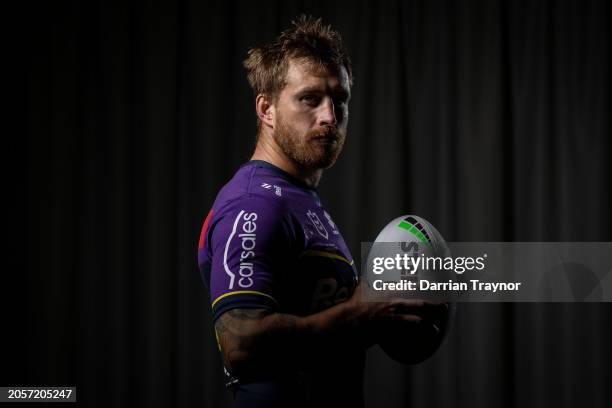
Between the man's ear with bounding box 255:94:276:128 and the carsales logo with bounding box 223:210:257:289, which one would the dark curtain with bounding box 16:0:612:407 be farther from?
the carsales logo with bounding box 223:210:257:289

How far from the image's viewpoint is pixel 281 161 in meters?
1.23

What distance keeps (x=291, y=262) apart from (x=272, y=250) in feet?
0.21

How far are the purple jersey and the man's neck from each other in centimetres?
4

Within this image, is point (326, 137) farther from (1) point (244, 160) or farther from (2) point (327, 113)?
(1) point (244, 160)

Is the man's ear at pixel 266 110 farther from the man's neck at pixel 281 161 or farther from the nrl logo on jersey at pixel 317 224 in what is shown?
the nrl logo on jersey at pixel 317 224

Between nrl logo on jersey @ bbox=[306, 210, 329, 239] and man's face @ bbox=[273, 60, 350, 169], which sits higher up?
man's face @ bbox=[273, 60, 350, 169]

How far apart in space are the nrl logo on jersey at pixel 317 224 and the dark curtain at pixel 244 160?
126 centimetres

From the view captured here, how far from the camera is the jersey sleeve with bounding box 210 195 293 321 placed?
96cm

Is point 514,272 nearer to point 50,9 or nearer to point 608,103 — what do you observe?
point 608,103

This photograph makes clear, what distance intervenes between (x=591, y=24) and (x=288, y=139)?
1.95 m

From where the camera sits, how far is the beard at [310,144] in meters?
1.19

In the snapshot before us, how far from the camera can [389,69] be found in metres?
2.49

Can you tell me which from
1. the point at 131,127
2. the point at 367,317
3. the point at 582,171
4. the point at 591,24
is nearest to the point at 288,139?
the point at 367,317

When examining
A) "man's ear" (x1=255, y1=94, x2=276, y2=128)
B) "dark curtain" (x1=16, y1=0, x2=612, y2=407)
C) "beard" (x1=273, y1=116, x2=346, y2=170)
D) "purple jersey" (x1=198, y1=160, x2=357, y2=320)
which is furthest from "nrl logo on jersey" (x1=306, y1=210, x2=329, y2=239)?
"dark curtain" (x1=16, y1=0, x2=612, y2=407)
